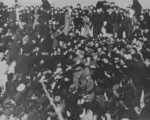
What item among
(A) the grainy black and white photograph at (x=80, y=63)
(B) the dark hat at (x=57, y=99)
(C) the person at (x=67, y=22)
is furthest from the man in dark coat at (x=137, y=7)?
(B) the dark hat at (x=57, y=99)

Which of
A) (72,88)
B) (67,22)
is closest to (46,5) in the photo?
(67,22)

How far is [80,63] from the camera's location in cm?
256

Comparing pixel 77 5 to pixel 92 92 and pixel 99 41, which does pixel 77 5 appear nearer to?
pixel 99 41

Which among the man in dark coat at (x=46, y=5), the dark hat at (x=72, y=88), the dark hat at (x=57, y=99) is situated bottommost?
the dark hat at (x=57, y=99)

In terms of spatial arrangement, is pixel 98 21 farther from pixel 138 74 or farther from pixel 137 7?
pixel 138 74

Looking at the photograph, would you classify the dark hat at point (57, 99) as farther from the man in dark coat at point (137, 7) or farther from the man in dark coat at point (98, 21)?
the man in dark coat at point (137, 7)

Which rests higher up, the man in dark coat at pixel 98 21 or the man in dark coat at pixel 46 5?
the man in dark coat at pixel 46 5

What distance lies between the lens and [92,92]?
98.6 inches

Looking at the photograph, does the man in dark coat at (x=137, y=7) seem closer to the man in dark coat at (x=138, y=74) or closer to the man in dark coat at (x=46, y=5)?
the man in dark coat at (x=138, y=74)

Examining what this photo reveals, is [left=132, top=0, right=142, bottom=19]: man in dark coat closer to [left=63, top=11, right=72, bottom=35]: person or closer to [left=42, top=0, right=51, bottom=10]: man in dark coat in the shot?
[left=63, top=11, right=72, bottom=35]: person

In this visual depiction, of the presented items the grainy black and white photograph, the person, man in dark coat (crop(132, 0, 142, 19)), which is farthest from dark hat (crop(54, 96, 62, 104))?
man in dark coat (crop(132, 0, 142, 19))

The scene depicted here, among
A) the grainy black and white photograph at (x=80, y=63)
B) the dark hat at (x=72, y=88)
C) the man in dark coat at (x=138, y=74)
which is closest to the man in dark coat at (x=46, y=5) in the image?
A: the grainy black and white photograph at (x=80, y=63)

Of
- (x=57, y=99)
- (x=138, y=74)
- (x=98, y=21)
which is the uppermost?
(x=98, y=21)

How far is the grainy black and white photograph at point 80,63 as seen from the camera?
2533mm
